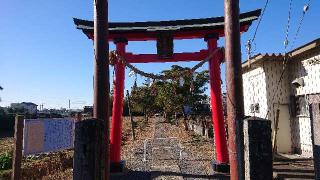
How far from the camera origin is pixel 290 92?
40.9 feet

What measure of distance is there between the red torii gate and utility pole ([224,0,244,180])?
4.79 metres

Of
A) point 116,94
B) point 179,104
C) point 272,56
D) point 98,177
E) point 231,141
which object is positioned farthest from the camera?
point 179,104

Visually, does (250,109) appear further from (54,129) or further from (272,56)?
(54,129)

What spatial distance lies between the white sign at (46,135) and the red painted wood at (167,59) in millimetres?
3203

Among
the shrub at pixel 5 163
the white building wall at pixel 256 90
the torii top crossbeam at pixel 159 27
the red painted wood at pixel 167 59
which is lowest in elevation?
the shrub at pixel 5 163

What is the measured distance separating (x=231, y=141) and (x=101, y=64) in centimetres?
229

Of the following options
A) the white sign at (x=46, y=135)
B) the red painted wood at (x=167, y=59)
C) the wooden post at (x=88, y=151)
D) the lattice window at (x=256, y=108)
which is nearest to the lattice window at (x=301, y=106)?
the lattice window at (x=256, y=108)

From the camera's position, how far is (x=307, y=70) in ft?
36.1

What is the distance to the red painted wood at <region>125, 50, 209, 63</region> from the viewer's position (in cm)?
1031

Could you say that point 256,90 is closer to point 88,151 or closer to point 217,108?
point 217,108

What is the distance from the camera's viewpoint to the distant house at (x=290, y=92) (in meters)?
10.9

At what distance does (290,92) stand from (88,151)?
1055cm

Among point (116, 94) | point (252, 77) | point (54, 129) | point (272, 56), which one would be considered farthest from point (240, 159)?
point (252, 77)

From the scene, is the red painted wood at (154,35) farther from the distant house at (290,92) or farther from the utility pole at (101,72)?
the utility pole at (101,72)
